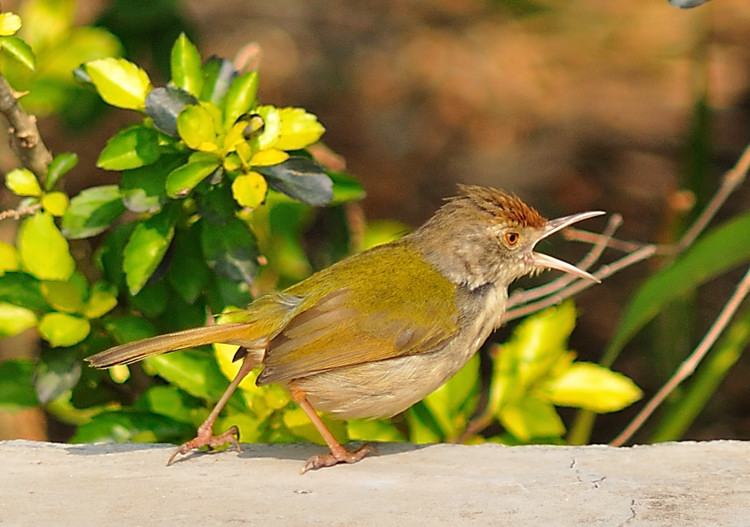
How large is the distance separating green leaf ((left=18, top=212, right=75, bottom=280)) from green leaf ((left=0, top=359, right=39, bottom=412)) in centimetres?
41

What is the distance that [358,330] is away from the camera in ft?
10.3

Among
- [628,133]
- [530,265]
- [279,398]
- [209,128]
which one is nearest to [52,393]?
[279,398]

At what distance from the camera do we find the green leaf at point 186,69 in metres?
3.23

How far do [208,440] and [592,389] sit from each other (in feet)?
4.09

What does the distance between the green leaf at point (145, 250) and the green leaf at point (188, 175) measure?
0.56 feet

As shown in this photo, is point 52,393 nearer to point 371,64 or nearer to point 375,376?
point 375,376

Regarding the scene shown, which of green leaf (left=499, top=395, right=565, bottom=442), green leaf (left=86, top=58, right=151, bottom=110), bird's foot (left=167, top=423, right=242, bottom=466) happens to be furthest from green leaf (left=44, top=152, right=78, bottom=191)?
green leaf (left=499, top=395, right=565, bottom=442)

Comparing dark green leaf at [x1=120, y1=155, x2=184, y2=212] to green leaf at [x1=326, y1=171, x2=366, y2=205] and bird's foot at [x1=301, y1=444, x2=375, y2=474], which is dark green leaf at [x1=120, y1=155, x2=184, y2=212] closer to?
green leaf at [x1=326, y1=171, x2=366, y2=205]

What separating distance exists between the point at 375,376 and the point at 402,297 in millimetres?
268

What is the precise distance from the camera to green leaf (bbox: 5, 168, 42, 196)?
3209 mm

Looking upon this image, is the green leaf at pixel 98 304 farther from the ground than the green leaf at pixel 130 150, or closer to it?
closer to it

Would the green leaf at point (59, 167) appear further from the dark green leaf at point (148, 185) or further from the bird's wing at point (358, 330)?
the bird's wing at point (358, 330)

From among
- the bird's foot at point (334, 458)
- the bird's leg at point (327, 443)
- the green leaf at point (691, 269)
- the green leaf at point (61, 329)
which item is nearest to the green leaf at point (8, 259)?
the green leaf at point (61, 329)

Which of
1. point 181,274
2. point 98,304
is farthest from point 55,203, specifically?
point 181,274
